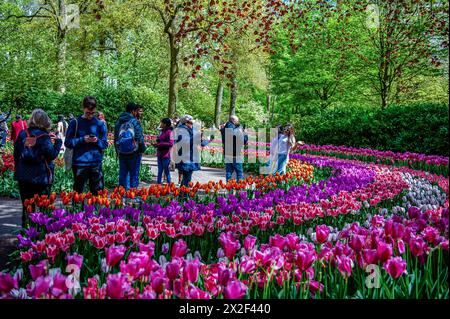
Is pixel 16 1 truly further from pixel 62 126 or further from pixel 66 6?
pixel 62 126

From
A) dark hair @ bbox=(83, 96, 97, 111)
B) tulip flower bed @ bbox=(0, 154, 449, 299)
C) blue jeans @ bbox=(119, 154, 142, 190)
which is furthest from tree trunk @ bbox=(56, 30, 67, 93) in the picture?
tulip flower bed @ bbox=(0, 154, 449, 299)

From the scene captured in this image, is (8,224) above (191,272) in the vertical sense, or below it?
below

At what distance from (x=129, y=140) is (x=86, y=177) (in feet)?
3.87

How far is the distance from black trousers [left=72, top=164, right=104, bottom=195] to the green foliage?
11345 millimetres

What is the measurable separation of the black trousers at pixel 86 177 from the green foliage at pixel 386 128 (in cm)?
1134

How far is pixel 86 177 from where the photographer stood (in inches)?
244

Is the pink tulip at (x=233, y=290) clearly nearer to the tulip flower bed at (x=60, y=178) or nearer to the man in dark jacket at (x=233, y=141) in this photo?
the man in dark jacket at (x=233, y=141)

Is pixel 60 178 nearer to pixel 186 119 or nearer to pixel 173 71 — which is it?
pixel 186 119

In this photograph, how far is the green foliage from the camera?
1520 cm

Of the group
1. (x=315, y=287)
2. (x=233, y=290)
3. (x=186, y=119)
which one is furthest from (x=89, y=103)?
(x=233, y=290)

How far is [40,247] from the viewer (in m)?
3.00

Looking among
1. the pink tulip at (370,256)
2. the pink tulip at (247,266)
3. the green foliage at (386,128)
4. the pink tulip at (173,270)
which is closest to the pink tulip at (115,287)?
the pink tulip at (173,270)

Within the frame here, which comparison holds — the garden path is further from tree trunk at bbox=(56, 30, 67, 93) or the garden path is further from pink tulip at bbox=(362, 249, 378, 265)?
tree trunk at bbox=(56, 30, 67, 93)

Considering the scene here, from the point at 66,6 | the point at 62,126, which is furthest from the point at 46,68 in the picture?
the point at 62,126
